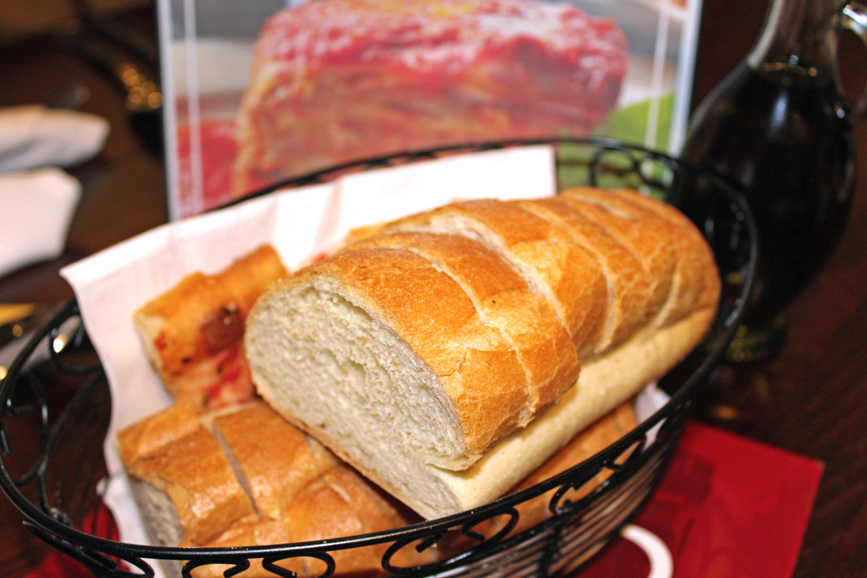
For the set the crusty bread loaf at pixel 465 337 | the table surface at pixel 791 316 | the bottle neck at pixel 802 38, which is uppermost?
the bottle neck at pixel 802 38

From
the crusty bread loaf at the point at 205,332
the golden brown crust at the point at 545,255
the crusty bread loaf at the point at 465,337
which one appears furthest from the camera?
the crusty bread loaf at the point at 205,332

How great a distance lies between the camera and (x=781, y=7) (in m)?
1.05

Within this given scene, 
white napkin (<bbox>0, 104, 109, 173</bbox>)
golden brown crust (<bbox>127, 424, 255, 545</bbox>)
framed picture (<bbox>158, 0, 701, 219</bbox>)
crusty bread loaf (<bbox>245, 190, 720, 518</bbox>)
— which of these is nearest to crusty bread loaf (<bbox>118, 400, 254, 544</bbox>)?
golden brown crust (<bbox>127, 424, 255, 545</bbox>)

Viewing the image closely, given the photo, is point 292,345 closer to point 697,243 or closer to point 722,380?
point 697,243

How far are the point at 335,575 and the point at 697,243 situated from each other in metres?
0.74

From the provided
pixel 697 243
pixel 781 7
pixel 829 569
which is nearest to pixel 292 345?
pixel 697 243

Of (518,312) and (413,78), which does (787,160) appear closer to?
(518,312)

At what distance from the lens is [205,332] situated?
39.0 inches

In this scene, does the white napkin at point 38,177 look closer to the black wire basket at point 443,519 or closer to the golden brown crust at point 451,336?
the black wire basket at point 443,519

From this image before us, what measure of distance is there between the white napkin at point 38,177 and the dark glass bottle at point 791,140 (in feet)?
4.43

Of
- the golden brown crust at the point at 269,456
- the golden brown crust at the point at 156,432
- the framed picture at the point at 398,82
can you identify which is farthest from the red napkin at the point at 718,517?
the framed picture at the point at 398,82

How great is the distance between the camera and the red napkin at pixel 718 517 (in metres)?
0.88

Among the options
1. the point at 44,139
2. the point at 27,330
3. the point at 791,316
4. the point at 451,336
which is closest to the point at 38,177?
the point at 44,139

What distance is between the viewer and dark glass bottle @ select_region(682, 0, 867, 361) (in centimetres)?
107
